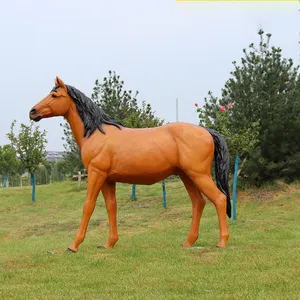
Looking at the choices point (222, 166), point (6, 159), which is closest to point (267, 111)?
point (222, 166)

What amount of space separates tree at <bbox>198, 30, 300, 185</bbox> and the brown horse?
6604 millimetres

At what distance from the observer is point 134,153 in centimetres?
625

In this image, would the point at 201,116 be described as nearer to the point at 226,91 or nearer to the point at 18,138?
the point at 226,91

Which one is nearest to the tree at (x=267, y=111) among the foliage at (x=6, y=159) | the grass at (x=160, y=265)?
the grass at (x=160, y=265)

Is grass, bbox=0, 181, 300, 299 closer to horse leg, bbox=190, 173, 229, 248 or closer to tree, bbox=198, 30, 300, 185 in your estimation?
horse leg, bbox=190, 173, 229, 248

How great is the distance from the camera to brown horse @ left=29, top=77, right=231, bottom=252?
243 inches

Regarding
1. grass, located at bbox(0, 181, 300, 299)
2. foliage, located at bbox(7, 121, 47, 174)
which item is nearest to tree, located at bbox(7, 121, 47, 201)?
foliage, located at bbox(7, 121, 47, 174)

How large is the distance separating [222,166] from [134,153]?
4.53ft

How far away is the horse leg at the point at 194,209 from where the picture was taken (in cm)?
652

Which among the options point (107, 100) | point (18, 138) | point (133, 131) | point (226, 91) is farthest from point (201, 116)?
point (107, 100)

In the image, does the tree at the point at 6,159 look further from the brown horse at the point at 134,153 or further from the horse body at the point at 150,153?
the horse body at the point at 150,153

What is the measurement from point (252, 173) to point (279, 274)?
9.36 m

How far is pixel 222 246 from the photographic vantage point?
20.0ft

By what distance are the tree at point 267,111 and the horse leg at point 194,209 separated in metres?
6.36
